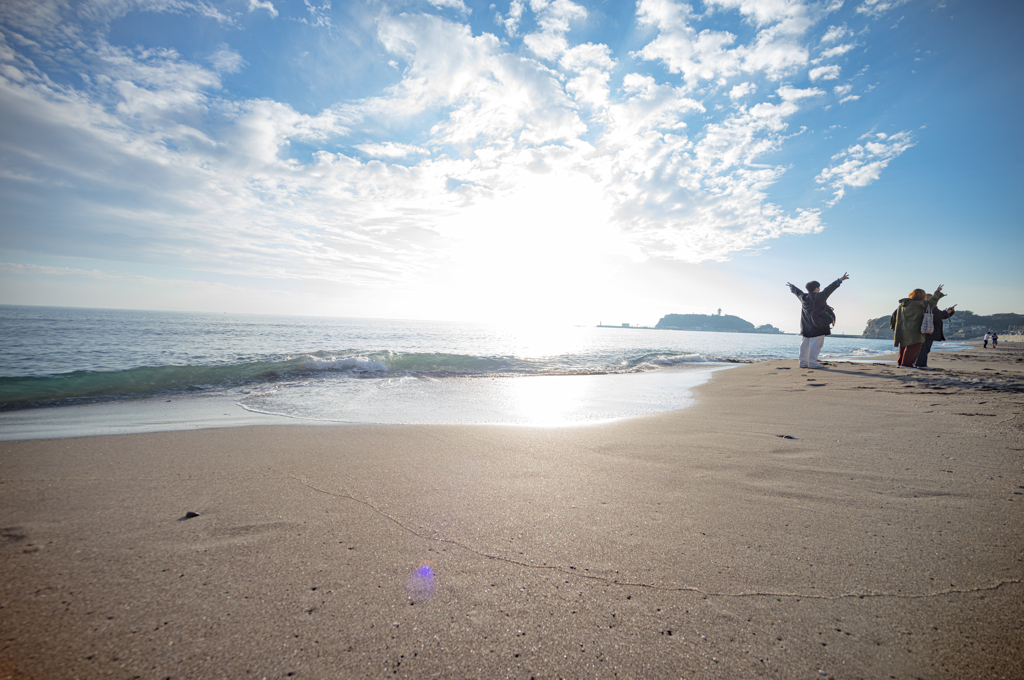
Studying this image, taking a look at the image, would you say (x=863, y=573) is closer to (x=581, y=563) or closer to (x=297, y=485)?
(x=581, y=563)

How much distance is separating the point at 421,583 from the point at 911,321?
13522 millimetres

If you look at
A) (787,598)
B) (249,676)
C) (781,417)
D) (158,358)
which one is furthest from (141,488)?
(158,358)

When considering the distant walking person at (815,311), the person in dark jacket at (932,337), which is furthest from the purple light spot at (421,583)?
the person in dark jacket at (932,337)

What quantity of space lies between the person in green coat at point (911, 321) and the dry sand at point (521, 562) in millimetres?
8431

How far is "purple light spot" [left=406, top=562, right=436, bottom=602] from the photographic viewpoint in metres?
1.55

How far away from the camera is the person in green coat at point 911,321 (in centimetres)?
960

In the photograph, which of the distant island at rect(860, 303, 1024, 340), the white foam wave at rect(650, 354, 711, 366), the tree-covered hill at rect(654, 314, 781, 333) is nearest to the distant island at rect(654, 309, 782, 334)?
the tree-covered hill at rect(654, 314, 781, 333)

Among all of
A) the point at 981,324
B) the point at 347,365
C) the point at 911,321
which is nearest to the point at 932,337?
the point at 911,321

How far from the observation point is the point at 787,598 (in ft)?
4.96

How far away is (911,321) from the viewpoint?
32.6 ft

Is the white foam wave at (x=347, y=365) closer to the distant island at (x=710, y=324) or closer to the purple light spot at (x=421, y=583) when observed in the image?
the purple light spot at (x=421, y=583)

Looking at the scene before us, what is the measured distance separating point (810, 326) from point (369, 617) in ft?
40.7

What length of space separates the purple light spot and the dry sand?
1 cm

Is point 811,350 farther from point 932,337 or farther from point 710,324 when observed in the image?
point 710,324
